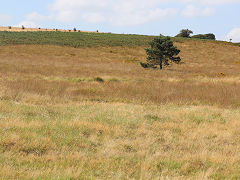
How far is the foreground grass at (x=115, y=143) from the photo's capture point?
14.9ft

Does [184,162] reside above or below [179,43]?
below

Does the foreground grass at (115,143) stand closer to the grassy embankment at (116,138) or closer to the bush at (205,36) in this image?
the grassy embankment at (116,138)

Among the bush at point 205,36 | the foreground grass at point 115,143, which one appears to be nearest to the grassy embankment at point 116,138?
the foreground grass at point 115,143

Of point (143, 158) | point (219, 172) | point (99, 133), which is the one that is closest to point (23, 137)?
point (99, 133)

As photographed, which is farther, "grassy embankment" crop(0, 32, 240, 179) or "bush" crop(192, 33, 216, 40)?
"bush" crop(192, 33, 216, 40)

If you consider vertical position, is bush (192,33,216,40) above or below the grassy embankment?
above

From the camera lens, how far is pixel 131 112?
9141mm

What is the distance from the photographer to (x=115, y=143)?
604cm

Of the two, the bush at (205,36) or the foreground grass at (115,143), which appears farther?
the bush at (205,36)

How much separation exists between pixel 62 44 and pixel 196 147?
57.2 m

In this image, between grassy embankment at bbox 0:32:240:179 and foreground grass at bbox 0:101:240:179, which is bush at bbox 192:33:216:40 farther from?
foreground grass at bbox 0:101:240:179

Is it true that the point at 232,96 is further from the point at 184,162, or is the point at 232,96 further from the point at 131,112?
the point at 184,162

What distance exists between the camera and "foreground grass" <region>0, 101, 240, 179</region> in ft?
14.9

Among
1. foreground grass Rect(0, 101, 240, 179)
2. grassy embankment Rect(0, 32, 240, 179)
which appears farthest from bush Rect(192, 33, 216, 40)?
foreground grass Rect(0, 101, 240, 179)
